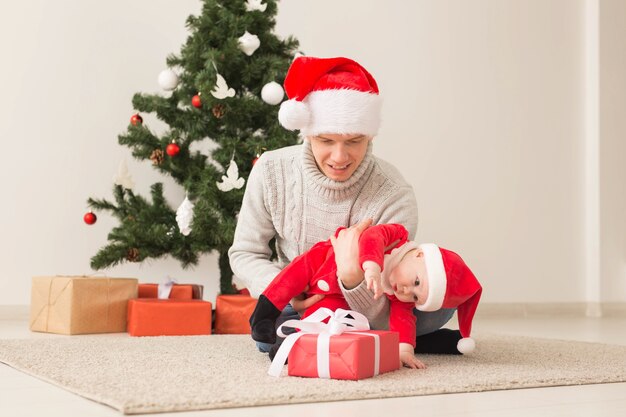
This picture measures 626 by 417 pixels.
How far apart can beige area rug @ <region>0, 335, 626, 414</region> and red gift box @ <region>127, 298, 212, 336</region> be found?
23 centimetres

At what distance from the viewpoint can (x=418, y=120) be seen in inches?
160

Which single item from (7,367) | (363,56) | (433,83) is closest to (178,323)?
(7,367)

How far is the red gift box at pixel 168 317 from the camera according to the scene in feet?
8.45

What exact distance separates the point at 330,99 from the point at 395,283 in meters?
0.46

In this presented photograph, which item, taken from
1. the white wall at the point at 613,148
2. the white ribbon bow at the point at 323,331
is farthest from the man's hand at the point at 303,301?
the white wall at the point at 613,148

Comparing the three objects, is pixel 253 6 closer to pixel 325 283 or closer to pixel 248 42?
pixel 248 42

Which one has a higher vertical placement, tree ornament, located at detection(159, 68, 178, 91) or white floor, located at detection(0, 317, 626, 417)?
tree ornament, located at detection(159, 68, 178, 91)

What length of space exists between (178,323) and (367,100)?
3.72ft

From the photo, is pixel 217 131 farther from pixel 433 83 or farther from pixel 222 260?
pixel 433 83

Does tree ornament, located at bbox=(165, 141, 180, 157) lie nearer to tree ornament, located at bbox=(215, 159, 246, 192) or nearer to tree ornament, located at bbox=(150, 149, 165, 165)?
tree ornament, located at bbox=(150, 149, 165, 165)

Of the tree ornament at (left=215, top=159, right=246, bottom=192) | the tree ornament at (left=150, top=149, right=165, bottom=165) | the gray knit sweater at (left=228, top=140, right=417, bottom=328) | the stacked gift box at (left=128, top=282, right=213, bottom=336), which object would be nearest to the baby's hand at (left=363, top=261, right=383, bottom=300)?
the gray knit sweater at (left=228, top=140, right=417, bottom=328)

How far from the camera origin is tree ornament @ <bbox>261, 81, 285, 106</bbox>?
9.34ft

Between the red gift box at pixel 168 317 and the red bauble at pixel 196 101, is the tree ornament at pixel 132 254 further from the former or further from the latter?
the red bauble at pixel 196 101

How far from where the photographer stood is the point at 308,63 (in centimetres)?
187
